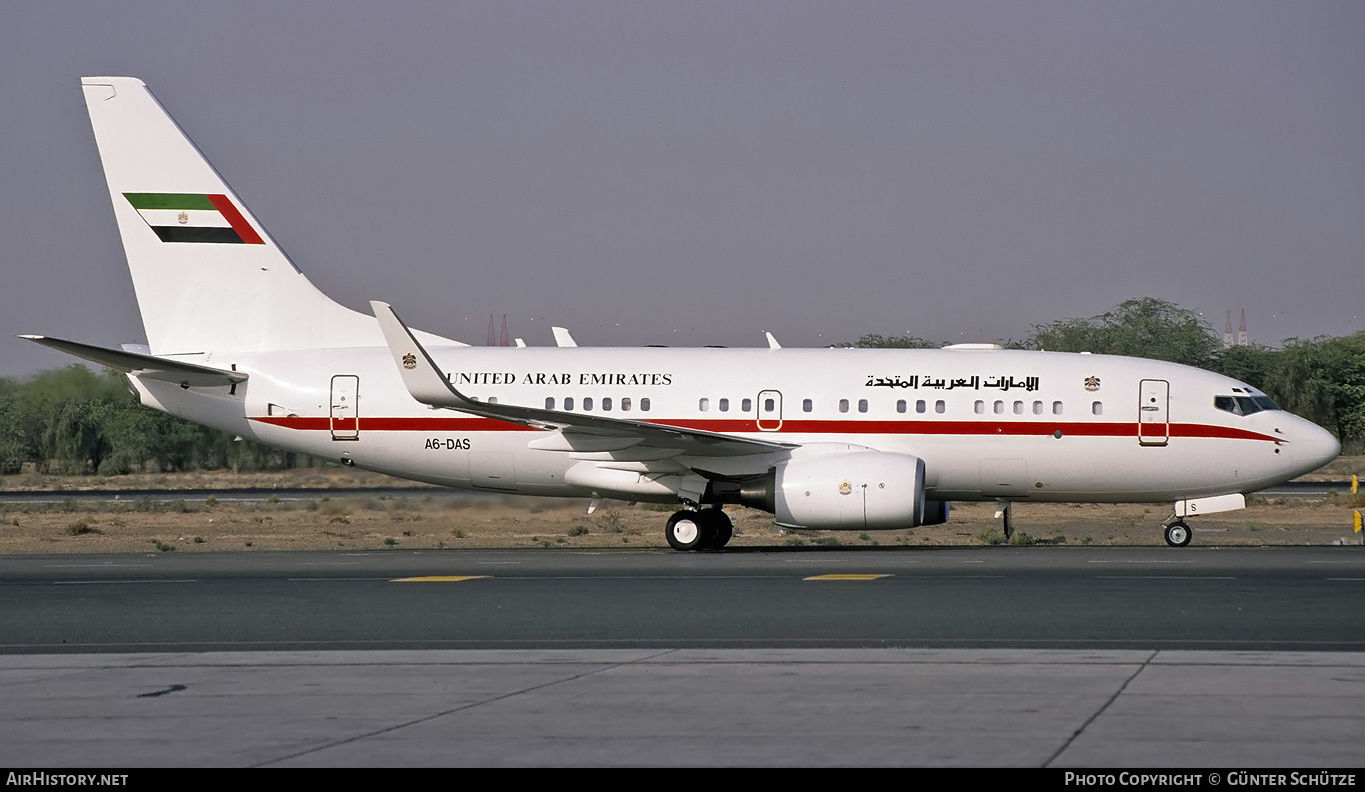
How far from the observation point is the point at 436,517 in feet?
95.0

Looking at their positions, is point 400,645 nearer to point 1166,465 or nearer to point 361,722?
point 361,722

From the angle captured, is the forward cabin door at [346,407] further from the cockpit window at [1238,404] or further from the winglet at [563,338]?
the cockpit window at [1238,404]

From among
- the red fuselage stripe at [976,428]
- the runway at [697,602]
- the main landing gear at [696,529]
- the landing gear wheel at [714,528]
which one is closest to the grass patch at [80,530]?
the runway at [697,602]

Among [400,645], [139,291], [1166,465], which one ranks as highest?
[139,291]

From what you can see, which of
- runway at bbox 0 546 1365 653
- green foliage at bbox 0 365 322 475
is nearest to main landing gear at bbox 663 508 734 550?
runway at bbox 0 546 1365 653

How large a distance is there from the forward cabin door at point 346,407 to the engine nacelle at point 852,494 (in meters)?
7.40

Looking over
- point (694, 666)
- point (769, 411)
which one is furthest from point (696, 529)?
point (694, 666)

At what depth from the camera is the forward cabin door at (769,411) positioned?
24.9m

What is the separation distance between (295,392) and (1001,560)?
12208 millimetres

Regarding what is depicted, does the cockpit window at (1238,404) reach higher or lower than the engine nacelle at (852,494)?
higher

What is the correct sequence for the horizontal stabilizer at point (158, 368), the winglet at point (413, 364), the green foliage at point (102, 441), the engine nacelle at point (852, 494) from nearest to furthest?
the winglet at point (413, 364) → the engine nacelle at point (852, 494) → the horizontal stabilizer at point (158, 368) → the green foliage at point (102, 441)

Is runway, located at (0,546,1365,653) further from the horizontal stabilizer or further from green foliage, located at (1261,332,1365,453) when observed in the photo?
green foliage, located at (1261,332,1365,453)

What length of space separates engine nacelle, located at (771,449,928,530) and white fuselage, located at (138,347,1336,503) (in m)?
1.29

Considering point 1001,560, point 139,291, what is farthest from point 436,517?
point 1001,560
